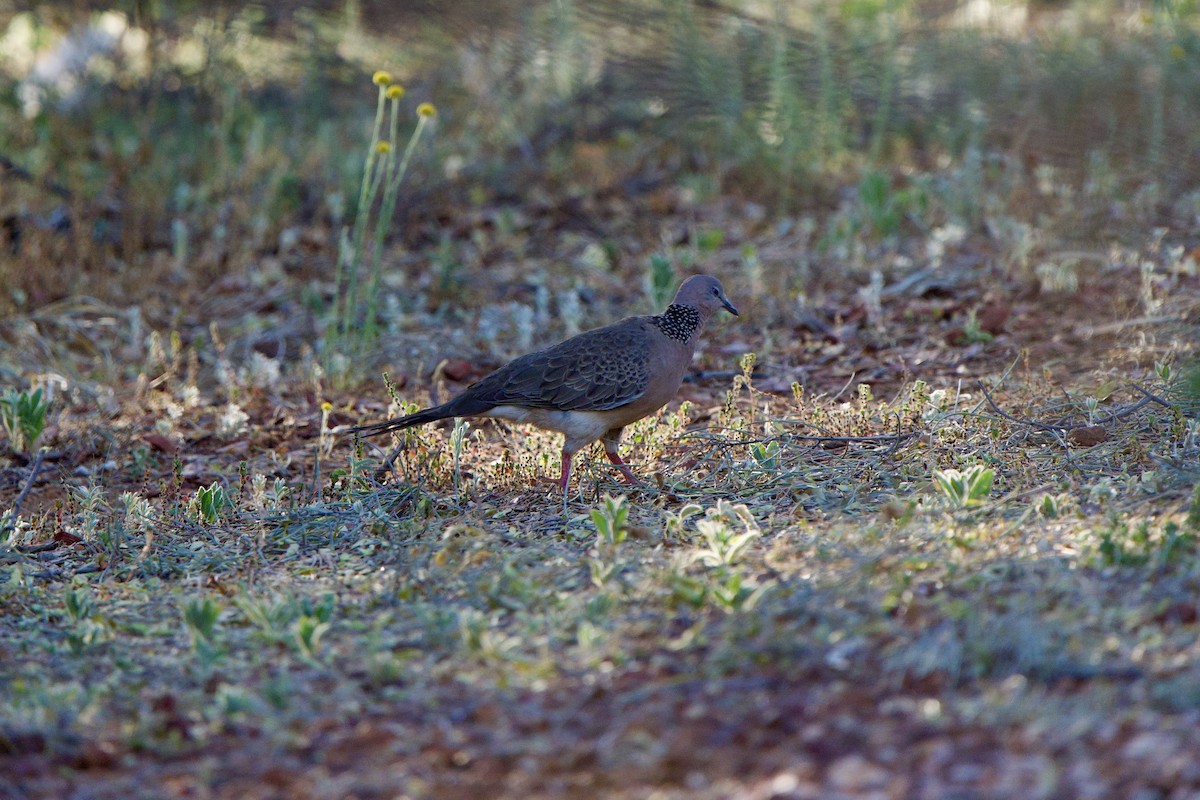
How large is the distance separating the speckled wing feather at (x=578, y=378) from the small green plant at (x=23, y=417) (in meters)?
1.91

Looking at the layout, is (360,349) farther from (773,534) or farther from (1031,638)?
(1031,638)

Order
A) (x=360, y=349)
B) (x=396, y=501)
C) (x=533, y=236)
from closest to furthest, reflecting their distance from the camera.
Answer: (x=396, y=501)
(x=360, y=349)
(x=533, y=236)

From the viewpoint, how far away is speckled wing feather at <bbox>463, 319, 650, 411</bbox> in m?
4.97

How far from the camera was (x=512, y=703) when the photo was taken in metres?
3.19

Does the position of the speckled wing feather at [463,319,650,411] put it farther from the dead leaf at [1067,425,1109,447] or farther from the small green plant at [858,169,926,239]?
the small green plant at [858,169,926,239]

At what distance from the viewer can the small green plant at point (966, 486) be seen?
3979 mm

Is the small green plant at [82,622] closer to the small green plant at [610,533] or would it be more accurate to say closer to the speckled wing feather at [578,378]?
the small green plant at [610,533]

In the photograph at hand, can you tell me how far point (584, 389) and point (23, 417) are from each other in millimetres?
2443

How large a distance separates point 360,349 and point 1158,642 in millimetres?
4477

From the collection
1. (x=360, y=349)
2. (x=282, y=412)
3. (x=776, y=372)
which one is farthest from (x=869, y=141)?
(x=282, y=412)

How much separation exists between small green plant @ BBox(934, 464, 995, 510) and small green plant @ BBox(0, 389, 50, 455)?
374 cm

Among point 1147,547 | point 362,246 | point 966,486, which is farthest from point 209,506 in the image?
point 1147,547

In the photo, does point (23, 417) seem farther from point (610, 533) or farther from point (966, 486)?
point (966, 486)

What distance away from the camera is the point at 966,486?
4.00 m
